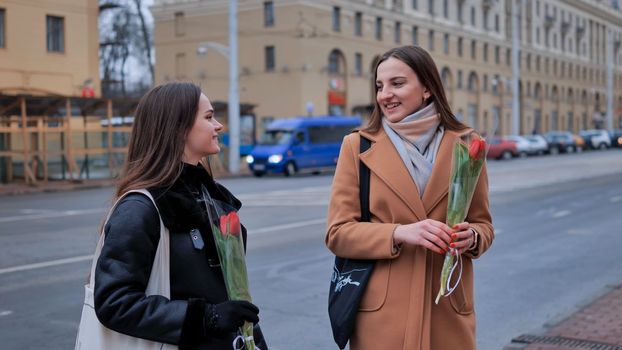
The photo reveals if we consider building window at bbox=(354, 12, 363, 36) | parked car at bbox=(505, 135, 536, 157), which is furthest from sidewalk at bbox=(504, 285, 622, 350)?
building window at bbox=(354, 12, 363, 36)

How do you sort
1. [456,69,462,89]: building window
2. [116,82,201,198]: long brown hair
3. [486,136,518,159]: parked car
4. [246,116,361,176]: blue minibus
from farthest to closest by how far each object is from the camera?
[456,69,462,89]: building window → [486,136,518,159]: parked car → [246,116,361,176]: blue minibus → [116,82,201,198]: long brown hair

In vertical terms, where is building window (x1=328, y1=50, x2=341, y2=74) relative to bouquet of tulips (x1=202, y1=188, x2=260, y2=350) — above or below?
above

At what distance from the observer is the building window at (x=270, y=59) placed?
160 feet

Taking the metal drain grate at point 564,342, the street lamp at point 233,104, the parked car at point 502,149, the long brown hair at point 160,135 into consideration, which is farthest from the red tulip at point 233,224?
the parked car at point 502,149

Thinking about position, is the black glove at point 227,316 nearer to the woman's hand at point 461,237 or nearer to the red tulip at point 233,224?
the red tulip at point 233,224

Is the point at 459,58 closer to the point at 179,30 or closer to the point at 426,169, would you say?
the point at 179,30

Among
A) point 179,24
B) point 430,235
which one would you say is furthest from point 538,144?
point 430,235

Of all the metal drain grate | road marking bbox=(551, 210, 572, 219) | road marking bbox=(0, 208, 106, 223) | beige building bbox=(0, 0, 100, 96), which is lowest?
the metal drain grate

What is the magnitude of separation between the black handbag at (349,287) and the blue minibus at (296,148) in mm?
28131

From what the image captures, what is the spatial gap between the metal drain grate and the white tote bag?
428 cm

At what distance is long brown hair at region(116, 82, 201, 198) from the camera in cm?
269

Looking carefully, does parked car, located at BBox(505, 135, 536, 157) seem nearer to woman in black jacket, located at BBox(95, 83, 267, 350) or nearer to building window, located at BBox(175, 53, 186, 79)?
building window, located at BBox(175, 53, 186, 79)

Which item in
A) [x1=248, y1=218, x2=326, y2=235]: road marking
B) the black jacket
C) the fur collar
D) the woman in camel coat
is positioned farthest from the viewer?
[x1=248, y1=218, x2=326, y2=235]: road marking

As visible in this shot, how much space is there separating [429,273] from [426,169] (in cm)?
39
